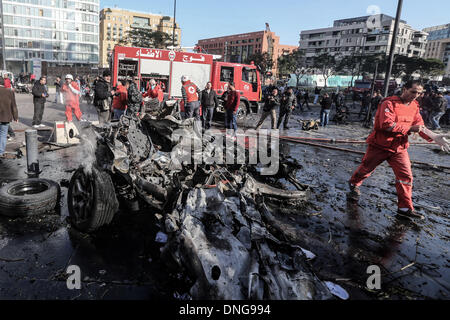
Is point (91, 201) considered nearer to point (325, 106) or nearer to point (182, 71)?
point (325, 106)

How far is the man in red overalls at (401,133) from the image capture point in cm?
392

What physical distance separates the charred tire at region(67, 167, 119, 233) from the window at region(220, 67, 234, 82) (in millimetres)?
11423

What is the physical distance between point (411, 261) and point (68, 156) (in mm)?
6767

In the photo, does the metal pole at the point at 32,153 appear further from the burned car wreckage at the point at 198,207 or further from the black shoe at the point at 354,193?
the black shoe at the point at 354,193

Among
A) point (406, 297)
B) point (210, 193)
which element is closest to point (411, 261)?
point (406, 297)

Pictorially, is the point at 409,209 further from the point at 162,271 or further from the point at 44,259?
the point at 44,259

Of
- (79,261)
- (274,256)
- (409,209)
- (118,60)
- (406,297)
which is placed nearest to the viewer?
(274,256)

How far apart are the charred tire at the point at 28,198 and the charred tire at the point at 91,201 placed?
0.46 m

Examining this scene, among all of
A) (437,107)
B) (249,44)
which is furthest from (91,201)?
(249,44)

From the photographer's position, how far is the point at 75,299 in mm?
2344

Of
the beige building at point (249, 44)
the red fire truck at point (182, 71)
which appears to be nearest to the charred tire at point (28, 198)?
the red fire truck at point (182, 71)

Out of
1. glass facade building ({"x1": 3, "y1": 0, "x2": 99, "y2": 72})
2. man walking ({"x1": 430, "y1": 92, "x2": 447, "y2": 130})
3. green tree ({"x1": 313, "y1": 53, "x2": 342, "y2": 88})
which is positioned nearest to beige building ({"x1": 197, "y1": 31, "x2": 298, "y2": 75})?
green tree ({"x1": 313, "y1": 53, "x2": 342, "y2": 88})

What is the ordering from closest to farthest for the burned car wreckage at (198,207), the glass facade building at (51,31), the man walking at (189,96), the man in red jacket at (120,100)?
1. the burned car wreckage at (198,207)
2. the man in red jacket at (120,100)
3. the man walking at (189,96)
4. the glass facade building at (51,31)

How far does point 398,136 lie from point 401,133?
140 millimetres
